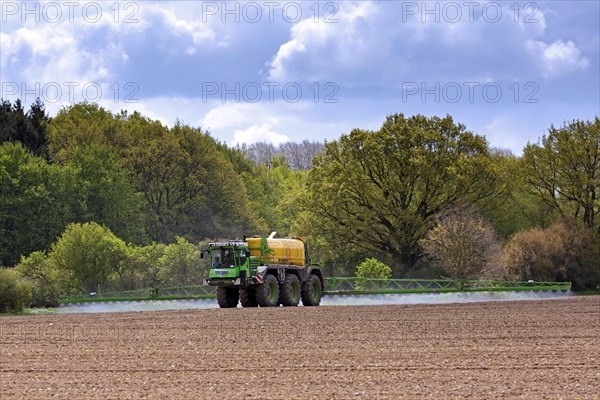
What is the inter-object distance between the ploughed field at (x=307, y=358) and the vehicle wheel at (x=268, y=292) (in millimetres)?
10076

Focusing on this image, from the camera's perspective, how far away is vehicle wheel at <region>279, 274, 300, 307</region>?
152 feet

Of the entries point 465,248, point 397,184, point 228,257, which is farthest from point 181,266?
point 228,257

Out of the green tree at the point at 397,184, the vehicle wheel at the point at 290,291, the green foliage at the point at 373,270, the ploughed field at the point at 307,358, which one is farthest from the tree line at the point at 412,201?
the ploughed field at the point at 307,358

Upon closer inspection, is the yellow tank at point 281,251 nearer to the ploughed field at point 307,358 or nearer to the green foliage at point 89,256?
the ploughed field at point 307,358

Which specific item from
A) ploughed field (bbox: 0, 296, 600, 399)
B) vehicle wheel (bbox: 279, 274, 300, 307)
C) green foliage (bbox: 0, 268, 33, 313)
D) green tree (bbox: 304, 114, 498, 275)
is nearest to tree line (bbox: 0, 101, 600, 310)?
green tree (bbox: 304, 114, 498, 275)

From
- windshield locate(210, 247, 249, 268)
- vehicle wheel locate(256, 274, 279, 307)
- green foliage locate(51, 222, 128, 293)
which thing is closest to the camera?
vehicle wheel locate(256, 274, 279, 307)

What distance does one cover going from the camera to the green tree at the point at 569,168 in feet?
262

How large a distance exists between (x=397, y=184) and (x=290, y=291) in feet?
107

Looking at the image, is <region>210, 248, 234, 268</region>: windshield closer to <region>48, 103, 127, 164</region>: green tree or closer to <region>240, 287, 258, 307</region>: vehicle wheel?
<region>240, 287, 258, 307</region>: vehicle wheel

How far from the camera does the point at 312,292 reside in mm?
48625

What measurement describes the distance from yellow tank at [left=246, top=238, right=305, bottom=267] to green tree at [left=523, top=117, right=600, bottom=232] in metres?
37.1

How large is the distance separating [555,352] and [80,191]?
68.2 m

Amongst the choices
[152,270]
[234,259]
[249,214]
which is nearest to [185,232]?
[249,214]

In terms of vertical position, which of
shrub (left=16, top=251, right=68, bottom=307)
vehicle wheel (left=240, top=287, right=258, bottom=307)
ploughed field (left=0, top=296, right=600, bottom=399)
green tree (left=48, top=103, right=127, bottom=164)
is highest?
green tree (left=48, top=103, right=127, bottom=164)
